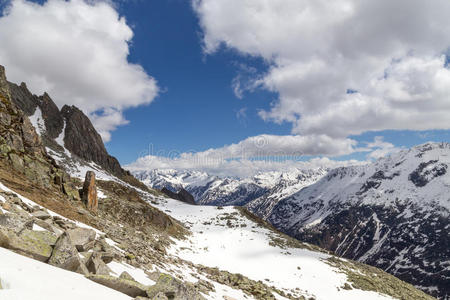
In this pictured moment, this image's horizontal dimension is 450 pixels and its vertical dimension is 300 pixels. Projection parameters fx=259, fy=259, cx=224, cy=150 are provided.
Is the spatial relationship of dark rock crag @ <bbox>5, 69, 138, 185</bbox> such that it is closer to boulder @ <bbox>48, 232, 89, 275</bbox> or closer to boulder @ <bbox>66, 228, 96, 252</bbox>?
boulder @ <bbox>66, 228, 96, 252</bbox>

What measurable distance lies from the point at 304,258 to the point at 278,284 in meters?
13.9

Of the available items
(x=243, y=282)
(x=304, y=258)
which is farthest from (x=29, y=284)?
(x=304, y=258)

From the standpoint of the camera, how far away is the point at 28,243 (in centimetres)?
804

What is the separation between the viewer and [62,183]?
30.2m

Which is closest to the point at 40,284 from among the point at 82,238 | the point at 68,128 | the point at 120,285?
the point at 120,285

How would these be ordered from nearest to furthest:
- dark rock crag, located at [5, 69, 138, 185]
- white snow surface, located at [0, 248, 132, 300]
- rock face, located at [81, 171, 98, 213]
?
white snow surface, located at [0, 248, 132, 300], rock face, located at [81, 171, 98, 213], dark rock crag, located at [5, 69, 138, 185]

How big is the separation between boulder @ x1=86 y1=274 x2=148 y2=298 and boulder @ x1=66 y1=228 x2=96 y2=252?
4.37 metres

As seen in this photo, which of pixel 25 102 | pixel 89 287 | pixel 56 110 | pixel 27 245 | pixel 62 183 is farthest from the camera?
pixel 56 110

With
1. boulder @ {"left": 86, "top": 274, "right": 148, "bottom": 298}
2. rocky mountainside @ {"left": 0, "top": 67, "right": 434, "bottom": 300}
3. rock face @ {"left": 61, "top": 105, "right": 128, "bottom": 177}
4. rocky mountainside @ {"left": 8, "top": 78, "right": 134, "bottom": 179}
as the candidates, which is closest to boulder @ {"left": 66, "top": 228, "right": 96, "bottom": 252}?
rocky mountainside @ {"left": 0, "top": 67, "right": 434, "bottom": 300}

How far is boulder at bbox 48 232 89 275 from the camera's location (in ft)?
25.8

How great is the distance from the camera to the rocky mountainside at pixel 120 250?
7336 millimetres

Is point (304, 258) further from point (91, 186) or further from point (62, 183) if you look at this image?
point (62, 183)

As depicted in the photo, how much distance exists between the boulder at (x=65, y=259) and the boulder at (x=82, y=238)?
3282 millimetres

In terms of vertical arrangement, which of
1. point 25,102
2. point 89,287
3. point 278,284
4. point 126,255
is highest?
point 25,102
